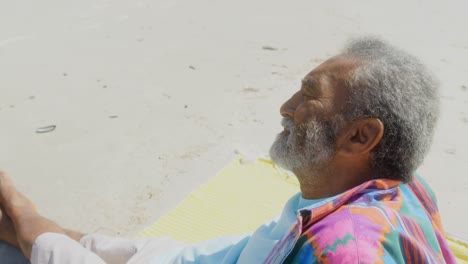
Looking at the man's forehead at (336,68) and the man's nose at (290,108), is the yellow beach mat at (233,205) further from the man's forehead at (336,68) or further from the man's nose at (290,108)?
the man's forehead at (336,68)

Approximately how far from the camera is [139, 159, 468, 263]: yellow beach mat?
2838 mm

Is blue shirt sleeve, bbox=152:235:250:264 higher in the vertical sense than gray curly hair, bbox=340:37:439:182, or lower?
lower

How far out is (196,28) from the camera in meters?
5.84

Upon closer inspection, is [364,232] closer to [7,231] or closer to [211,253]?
[211,253]

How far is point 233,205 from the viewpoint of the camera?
3068 mm

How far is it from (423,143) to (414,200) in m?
0.17

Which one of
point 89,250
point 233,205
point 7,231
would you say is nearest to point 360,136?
point 89,250

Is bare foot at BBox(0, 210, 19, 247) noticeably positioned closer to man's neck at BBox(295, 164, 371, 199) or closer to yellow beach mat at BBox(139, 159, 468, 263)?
yellow beach mat at BBox(139, 159, 468, 263)

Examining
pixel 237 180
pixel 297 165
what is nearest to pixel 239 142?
pixel 237 180

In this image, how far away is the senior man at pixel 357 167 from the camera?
1.34 metres

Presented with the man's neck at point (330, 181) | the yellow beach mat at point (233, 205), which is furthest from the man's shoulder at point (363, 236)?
the yellow beach mat at point (233, 205)

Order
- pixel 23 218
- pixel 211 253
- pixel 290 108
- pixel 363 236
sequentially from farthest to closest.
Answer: pixel 23 218 → pixel 211 253 → pixel 290 108 → pixel 363 236

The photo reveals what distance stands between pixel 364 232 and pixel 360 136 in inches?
14.7

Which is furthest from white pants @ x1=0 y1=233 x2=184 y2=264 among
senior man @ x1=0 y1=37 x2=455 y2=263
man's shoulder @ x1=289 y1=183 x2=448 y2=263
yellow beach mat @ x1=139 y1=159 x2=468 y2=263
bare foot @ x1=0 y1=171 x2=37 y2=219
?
man's shoulder @ x1=289 y1=183 x2=448 y2=263
